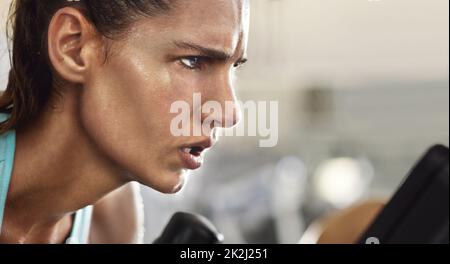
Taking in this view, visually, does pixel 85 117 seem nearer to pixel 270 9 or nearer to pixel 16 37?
pixel 16 37

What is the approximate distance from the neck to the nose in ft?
0.41

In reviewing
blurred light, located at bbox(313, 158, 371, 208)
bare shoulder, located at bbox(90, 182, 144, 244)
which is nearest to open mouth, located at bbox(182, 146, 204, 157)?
bare shoulder, located at bbox(90, 182, 144, 244)

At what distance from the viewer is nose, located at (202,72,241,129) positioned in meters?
0.53

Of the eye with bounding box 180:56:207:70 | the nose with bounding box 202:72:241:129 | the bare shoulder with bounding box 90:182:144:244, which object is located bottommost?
the bare shoulder with bounding box 90:182:144:244

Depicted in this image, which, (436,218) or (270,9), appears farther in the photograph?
(270,9)

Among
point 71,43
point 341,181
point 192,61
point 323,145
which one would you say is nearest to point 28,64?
point 71,43

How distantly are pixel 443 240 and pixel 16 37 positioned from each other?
0.44 meters

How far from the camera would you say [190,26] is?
1.69 ft

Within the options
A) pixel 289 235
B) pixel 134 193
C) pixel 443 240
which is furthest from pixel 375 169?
pixel 443 240

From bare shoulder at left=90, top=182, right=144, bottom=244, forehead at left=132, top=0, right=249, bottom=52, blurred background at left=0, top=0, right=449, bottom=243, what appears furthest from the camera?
blurred background at left=0, top=0, right=449, bottom=243

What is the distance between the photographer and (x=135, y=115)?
0.54 meters

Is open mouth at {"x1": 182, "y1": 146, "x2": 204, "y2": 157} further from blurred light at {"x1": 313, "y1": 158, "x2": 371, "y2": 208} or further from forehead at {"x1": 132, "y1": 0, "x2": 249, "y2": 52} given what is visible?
blurred light at {"x1": 313, "y1": 158, "x2": 371, "y2": 208}

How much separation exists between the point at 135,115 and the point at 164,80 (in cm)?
4

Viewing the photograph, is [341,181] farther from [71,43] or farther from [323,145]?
[71,43]
